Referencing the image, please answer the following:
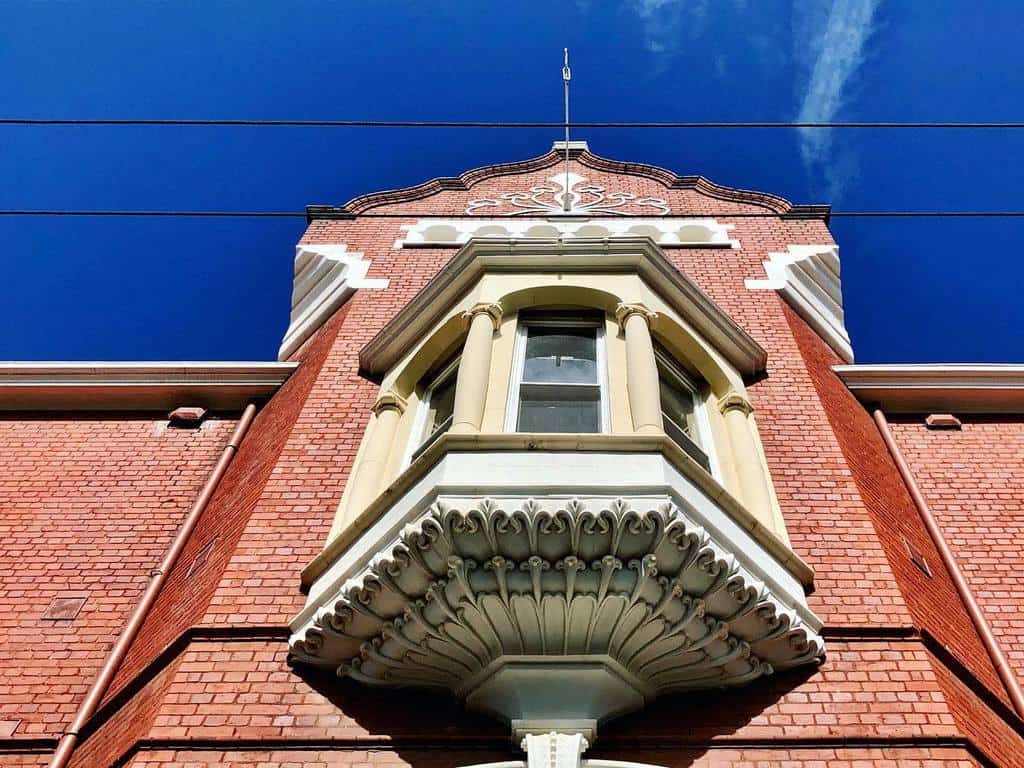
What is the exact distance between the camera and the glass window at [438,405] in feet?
27.4

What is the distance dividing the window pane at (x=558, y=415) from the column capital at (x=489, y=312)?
36.8 inches

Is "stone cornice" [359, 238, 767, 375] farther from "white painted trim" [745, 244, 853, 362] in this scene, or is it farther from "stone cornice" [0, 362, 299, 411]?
"white painted trim" [745, 244, 853, 362]

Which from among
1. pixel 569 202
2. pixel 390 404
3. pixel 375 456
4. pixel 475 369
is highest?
pixel 569 202

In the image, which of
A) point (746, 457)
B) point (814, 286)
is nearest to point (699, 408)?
point (746, 457)

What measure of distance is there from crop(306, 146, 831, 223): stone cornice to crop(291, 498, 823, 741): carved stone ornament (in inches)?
324

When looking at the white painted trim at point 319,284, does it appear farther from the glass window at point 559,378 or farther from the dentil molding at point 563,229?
the glass window at point 559,378

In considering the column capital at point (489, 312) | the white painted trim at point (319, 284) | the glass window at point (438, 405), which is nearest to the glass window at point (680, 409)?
the column capital at point (489, 312)

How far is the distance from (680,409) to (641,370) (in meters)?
1.05

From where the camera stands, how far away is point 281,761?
5.98 meters

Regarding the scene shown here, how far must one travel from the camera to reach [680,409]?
8734mm

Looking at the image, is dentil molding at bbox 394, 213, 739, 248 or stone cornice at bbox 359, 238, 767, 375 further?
Result: dentil molding at bbox 394, 213, 739, 248

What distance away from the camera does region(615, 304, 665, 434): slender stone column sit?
724cm

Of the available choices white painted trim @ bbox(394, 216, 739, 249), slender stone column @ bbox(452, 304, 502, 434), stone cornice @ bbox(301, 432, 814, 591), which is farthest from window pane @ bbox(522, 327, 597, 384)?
white painted trim @ bbox(394, 216, 739, 249)

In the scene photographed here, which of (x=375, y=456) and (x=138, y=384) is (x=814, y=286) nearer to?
(x=375, y=456)
